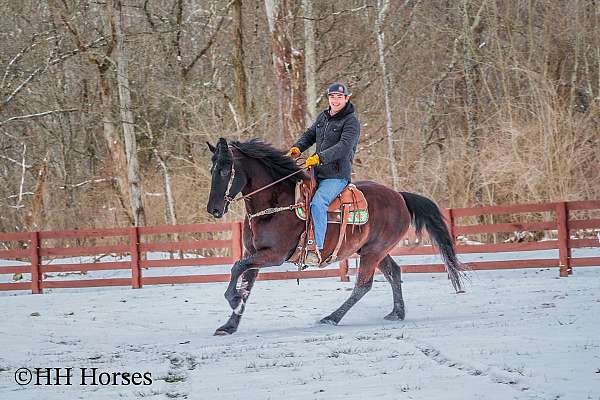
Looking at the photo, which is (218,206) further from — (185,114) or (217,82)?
(217,82)

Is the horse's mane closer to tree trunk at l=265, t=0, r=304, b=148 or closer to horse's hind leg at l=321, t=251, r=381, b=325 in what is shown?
horse's hind leg at l=321, t=251, r=381, b=325

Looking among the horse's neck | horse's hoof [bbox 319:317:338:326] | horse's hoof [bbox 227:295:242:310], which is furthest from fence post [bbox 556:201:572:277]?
horse's hoof [bbox 227:295:242:310]

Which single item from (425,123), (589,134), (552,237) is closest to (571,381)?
(552,237)

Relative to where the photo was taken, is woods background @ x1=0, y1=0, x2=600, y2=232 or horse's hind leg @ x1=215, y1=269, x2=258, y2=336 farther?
woods background @ x1=0, y1=0, x2=600, y2=232

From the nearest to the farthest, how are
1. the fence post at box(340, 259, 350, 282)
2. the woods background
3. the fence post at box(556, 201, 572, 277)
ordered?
1. the fence post at box(556, 201, 572, 277)
2. the fence post at box(340, 259, 350, 282)
3. the woods background

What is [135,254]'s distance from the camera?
15.8 m

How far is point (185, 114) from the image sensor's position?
2552cm

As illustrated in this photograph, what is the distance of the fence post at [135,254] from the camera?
15.8 meters

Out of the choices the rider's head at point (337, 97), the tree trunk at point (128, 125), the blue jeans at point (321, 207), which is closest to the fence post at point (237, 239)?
the tree trunk at point (128, 125)

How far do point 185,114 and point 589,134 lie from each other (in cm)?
1199

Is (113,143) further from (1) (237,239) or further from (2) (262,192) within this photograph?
(2) (262,192)

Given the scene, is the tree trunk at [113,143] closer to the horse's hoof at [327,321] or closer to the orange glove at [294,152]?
the orange glove at [294,152]

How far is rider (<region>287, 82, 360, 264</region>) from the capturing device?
9.41m

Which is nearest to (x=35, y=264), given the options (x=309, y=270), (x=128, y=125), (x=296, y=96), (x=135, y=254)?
(x=135, y=254)
